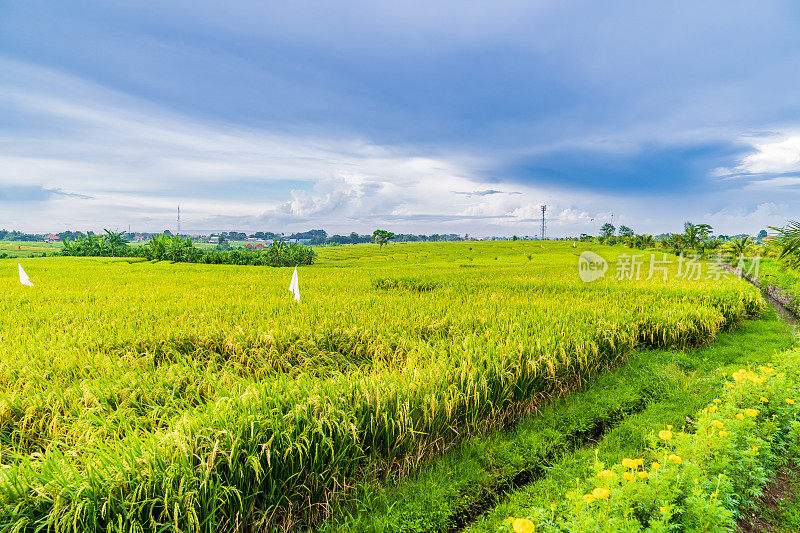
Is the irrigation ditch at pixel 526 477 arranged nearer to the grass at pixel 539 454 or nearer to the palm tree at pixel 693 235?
the grass at pixel 539 454

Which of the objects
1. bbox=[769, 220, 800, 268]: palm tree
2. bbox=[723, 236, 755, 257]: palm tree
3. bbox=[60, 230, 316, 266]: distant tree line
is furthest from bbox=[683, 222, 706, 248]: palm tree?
bbox=[60, 230, 316, 266]: distant tree line

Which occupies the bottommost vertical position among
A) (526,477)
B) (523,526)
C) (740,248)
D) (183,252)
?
(526,477)

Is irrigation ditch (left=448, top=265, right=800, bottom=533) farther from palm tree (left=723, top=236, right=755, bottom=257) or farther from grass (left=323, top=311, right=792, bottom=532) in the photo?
palm tree (left=723, top=236, right=755, bottom=257)

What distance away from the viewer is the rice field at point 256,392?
253cm

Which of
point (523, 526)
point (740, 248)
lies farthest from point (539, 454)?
point (740, 248)

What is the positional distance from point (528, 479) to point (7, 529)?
14.2 ft

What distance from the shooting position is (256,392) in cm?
336

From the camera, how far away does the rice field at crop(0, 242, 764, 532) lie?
2531mm

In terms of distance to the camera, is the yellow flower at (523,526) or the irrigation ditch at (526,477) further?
the irrigation ditch at (526,477)

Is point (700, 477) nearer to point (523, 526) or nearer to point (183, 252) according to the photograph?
point (523, 526)

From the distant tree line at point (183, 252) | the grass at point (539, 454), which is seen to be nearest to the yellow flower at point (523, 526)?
the grass at point (539, 454)

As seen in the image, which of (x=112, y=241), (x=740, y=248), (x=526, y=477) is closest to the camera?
(x=526, y=477)

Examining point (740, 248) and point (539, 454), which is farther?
point (740, 248)

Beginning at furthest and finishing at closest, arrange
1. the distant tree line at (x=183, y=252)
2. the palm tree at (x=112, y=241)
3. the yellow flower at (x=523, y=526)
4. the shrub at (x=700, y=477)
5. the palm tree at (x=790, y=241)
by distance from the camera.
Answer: the palm tree at (x=112, y=241) → the distant tree line at (x=183, y=252) → the palm tree at (x=790, y=241) → the shrub at (x=700, y=477) → the yellow flower at (x=523, y=526)
